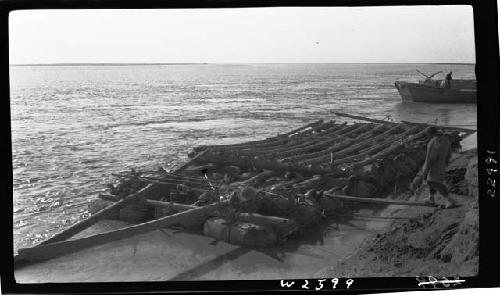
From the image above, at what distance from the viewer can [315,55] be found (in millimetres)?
6223

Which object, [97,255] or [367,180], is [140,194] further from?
[367,180]

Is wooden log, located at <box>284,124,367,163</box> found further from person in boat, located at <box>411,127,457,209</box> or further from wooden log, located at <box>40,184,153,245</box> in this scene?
wooden log, located at <box>40,184,153,245</box>

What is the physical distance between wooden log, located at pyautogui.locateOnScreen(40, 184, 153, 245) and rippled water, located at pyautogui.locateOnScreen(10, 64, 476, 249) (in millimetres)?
145

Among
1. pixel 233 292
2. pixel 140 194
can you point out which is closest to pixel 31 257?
pixel 140 194

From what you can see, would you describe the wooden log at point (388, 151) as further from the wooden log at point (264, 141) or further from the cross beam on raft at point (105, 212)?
the cross beam on raft at point (105, 212)

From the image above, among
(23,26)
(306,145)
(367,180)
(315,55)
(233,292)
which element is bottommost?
(233,292)

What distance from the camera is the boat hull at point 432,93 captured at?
614cm

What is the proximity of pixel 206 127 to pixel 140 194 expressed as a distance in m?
1.06

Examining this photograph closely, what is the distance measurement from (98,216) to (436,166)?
382 cm

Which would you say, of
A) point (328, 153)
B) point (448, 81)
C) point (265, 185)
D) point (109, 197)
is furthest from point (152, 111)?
point (448, 81)

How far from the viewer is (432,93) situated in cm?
634

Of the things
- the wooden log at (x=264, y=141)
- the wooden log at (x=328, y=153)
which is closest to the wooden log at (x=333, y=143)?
the wooden log at (x=328, y=153)

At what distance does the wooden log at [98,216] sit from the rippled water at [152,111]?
15 cm

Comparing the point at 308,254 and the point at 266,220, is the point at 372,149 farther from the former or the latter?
the point at 266,220
